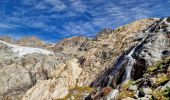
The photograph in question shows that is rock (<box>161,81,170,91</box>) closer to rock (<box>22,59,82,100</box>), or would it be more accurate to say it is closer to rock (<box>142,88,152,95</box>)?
rock (<box>142,88,152,95</box>)

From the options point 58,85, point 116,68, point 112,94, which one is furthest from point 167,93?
point 58,85

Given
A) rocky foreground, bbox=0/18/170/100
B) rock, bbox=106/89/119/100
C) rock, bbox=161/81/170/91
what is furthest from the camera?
rocky foreground, bbox=0/18/170/100

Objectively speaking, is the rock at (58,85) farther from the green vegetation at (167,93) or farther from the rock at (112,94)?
the green vegetation at (167,93)

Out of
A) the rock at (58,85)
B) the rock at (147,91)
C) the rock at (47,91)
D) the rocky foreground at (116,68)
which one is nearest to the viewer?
the rock at (147,91)

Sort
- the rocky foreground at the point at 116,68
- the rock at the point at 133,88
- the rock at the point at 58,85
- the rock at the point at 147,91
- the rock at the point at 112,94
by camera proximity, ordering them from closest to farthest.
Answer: the rock at the point at 147,91
the rock at the point at 133,88
the rock at the point at 112,94
the rocky foreground at the point at 116,68
the rock at the point at 58,85

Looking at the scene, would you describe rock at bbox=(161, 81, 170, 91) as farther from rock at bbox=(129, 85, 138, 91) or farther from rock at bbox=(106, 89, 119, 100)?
rock at bbox=(106, 89, 119, 100)

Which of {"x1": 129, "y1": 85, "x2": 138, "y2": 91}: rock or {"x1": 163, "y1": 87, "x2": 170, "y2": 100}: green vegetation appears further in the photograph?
{"x1": 129, "y1": 85, "x2": 138, "y2": 91}: rock

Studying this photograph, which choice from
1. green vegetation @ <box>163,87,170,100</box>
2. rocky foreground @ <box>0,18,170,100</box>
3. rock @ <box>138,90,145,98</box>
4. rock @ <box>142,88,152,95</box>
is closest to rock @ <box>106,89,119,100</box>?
rocky foreground @ <box>0,18,170,100</box>

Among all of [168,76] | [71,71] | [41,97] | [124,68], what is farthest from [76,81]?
[168,76]

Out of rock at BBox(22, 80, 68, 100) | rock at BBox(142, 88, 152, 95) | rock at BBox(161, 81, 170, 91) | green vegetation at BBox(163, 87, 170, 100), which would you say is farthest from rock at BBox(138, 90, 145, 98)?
rock at BBox(22, 80, 68, 100)

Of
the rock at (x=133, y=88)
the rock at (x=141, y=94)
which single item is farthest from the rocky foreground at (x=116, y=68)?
the rock at (x=141, y=94)

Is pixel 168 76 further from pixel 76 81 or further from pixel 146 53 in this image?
pixel 76 81

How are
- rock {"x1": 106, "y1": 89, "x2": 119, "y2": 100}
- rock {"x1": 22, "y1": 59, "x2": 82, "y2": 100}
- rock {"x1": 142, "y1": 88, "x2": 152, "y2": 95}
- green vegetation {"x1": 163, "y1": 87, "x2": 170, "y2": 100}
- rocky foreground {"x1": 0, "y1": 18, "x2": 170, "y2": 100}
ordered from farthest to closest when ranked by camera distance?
rock {"x1": 22, "y1": 59, "x2": 82, "y2": 100} → rocky foreground {"x1": 0, "y1": 18, "x2": 170, "y2": 100} → rock {"x1": 106, "y1": 89, "x2": 119, "y2": 100} → rock {"x1": 142, "y1": 88, "x2": 152, "y2": 95} → green vegetation {"x1": 163, "y1": 87, "x2": 170, "y2": 100}

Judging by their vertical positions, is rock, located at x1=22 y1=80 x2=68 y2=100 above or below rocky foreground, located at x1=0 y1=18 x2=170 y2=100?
below
